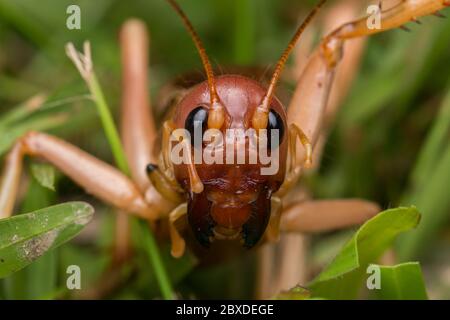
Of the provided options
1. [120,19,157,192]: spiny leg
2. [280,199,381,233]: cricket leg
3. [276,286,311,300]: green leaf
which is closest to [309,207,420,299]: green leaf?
[276,286,311,300]: green leaf

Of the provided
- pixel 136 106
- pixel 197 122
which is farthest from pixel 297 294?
pixel 136 106

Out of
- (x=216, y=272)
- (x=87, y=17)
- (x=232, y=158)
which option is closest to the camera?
(x=232, y=158)

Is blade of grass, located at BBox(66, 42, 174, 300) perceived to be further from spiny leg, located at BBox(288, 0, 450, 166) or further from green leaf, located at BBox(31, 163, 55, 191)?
spiny leg, located at BBox(288, 0, 450, 166)

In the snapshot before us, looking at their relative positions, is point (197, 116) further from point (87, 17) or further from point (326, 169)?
point (87, 17)

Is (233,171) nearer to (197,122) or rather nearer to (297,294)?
(197,122)
